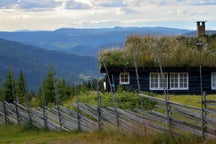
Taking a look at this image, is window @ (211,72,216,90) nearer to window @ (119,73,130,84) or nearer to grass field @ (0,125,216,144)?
window @ (119,73,130,84)

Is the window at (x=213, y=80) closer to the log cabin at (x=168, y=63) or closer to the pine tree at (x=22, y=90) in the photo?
the log cabin at (x=168, y=63)

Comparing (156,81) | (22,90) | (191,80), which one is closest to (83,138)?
(156,81)

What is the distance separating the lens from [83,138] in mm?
12594

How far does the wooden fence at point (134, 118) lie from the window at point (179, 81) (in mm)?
11968

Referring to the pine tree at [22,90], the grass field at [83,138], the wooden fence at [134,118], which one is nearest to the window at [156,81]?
the pine tree at [22,90]

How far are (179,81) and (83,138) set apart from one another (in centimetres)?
1574

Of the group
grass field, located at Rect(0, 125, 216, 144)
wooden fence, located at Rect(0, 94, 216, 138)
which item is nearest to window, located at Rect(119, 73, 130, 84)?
wooden fence, located at Rect(0, 94, 216, 138)

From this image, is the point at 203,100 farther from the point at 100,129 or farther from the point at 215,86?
the point at 215,86

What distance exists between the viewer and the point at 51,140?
1292cm

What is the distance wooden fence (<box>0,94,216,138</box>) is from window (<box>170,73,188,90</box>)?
11968 millimetres

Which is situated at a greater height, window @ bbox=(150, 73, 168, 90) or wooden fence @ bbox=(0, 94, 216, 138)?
wooden fence @ bbox=(0, 94, 216, 138)

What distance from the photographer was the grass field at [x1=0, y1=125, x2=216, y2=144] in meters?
10.4

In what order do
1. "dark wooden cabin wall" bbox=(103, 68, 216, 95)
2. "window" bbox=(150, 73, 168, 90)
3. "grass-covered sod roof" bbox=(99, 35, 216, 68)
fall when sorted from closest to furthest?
"grass-covered sod roof" bbox=(99, 35, 216, 68) < "dark wooden cabin wall" bbox=(103, 68, 216, 95) < "window" bbox=(150, 73, 168, 90)

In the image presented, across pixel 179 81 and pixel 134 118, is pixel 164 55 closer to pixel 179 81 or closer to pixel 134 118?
pixel 179 81
